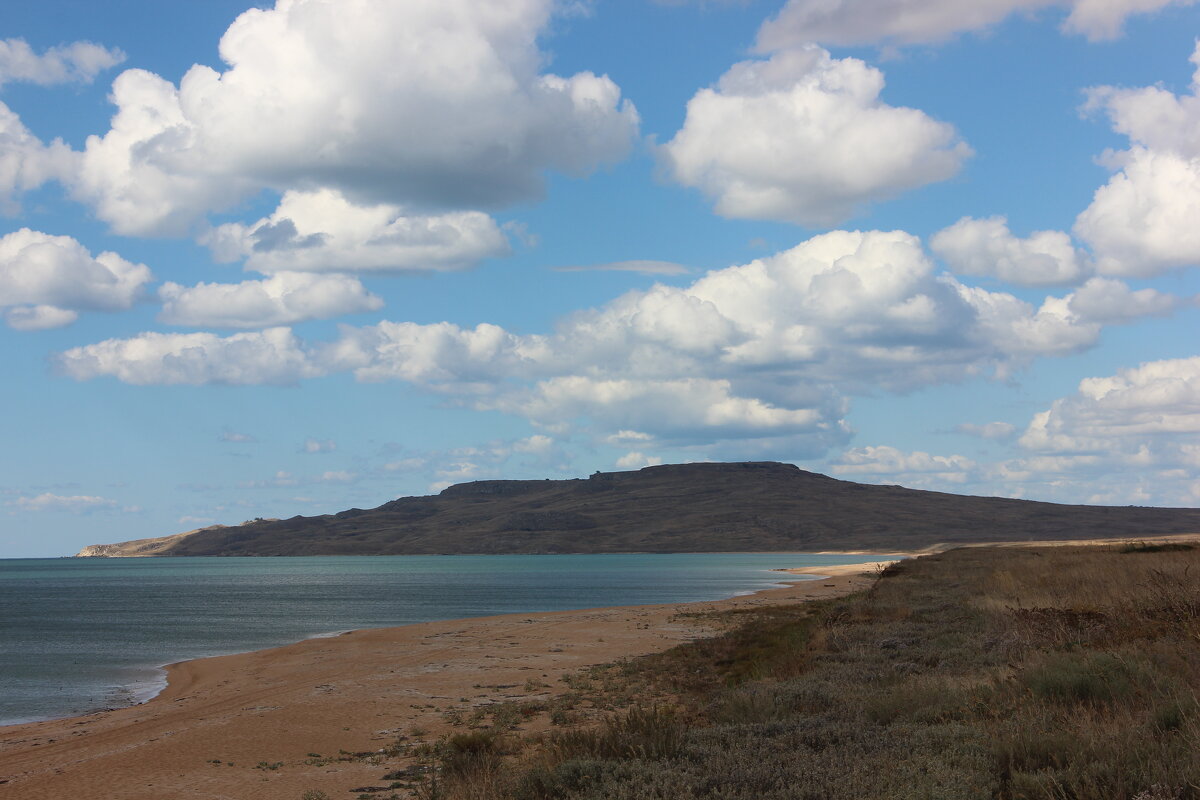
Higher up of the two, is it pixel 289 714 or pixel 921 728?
pixel 921 728

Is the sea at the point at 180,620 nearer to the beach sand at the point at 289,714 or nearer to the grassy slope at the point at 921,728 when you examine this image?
the beach sand at the point at 289,714

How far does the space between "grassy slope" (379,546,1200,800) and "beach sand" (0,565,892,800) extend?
2.55 meters

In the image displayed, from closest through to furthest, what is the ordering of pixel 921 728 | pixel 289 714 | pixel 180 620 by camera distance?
pixel 921 728
pixel 289 714
pixel 180 620

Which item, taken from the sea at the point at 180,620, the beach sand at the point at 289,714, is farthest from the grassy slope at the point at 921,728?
the sea at the point at 180,620

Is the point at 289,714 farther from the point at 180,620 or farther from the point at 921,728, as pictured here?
the point at 180,620

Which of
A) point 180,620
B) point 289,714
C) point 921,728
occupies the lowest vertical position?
point 180,620

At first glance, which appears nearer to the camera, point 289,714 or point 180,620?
point 289,714

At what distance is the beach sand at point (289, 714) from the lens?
14.6m

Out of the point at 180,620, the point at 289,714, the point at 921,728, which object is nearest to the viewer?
the point at 921,728

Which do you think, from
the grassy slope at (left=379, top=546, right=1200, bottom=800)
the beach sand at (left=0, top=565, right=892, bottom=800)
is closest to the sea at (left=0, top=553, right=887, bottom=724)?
the beach sand at (left=0, top=565, right=892, bottom=800)

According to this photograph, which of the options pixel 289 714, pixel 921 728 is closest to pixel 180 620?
pixel 289 714

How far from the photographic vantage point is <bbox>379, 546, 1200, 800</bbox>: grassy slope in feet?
24.1

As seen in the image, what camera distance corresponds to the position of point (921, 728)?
366 inches

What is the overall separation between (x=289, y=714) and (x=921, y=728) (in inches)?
633
